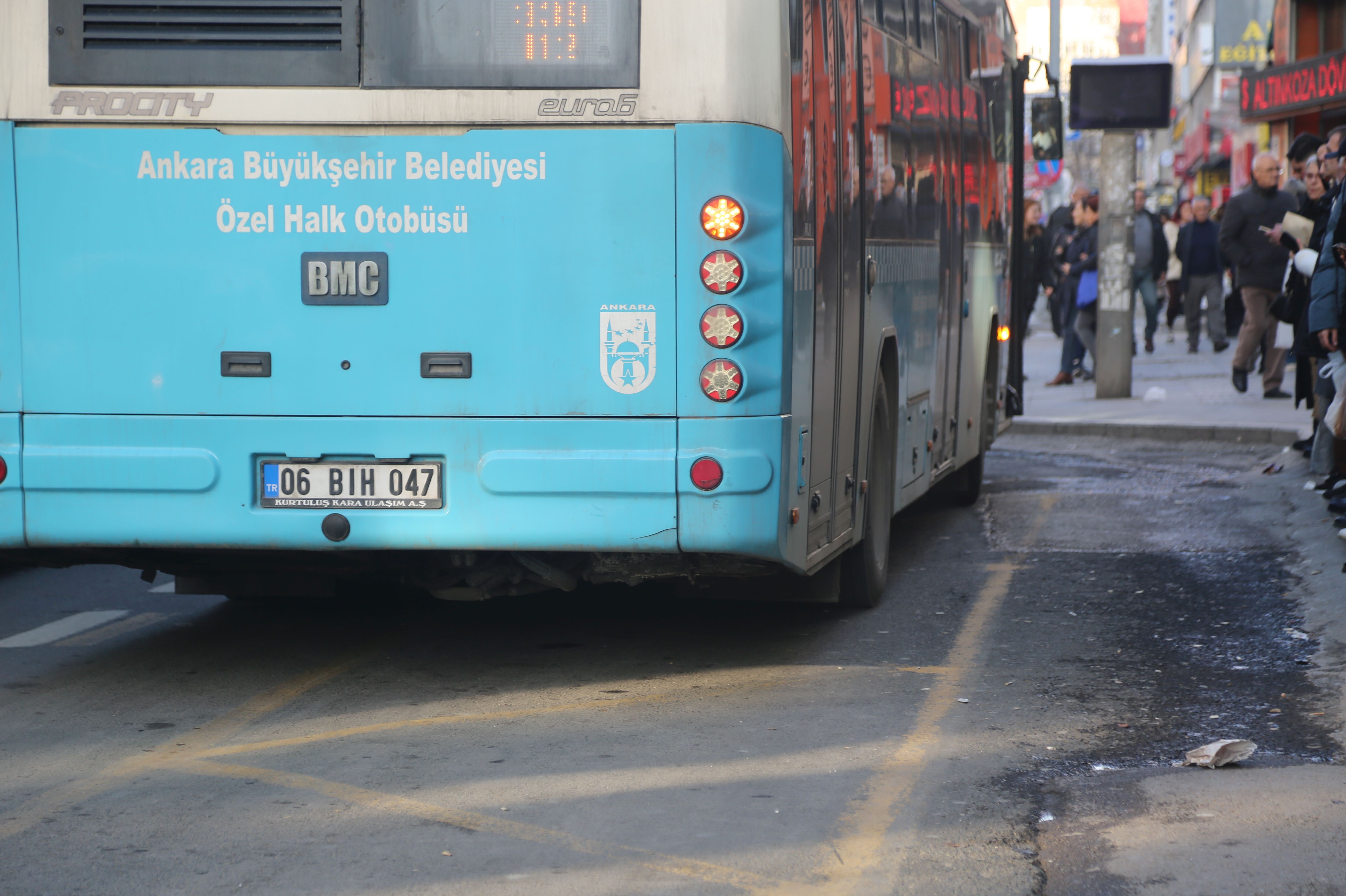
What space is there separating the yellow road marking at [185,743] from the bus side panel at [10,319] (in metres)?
→ 1.27

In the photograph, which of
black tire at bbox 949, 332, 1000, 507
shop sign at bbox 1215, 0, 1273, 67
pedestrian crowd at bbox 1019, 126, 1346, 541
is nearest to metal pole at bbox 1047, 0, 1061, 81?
pedestrian crowd at bbox 1019, 126, 1346, 541

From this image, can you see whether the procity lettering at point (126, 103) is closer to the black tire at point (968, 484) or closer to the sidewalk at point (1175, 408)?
the black tire at point (968, 484)

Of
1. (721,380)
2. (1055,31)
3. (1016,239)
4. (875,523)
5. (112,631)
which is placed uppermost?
(1055,31)

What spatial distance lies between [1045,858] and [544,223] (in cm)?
266

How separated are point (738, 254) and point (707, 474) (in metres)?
0.71

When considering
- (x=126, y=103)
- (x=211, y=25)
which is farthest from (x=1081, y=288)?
(x=126, y=103)

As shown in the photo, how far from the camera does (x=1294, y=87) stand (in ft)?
86.5

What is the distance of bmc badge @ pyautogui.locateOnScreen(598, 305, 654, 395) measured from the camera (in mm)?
5809

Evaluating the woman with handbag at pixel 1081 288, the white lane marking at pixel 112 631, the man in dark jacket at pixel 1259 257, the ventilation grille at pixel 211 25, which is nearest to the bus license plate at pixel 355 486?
the ventilation grille at pixel 211 25

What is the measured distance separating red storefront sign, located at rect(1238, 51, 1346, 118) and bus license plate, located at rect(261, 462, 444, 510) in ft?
71.5

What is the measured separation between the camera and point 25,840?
4.45 metres

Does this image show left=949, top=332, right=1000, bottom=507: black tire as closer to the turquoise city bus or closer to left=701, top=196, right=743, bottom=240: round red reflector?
the turquoise city bus

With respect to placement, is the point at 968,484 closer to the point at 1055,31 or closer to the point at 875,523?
the point at 875,523

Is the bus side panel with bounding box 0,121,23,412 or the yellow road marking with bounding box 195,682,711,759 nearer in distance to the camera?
the yellow road marking with bounding box 195,682,711,759
